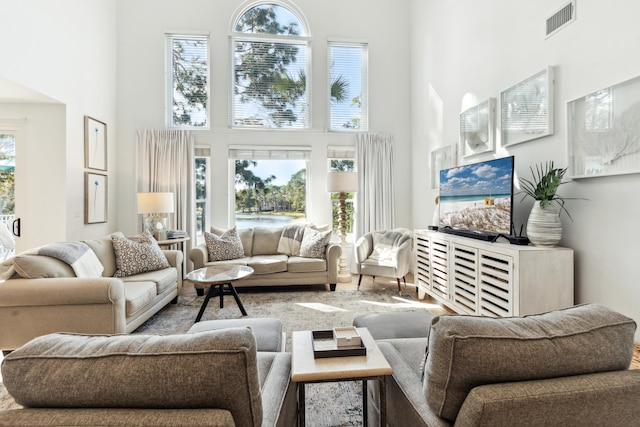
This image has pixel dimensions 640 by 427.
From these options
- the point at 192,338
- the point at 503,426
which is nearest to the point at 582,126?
the point at 503,426

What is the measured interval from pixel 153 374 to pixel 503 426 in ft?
2.81

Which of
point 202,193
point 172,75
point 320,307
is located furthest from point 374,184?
point 172,75

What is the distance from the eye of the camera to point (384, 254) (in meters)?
4.20

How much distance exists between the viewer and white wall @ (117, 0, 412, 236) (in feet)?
15.9

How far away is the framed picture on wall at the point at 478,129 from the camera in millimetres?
3229

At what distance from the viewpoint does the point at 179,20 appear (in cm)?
489

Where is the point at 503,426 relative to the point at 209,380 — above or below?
below

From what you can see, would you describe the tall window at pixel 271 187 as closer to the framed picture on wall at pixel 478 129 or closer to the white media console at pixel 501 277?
the framed picture on wall at pixel 478 129

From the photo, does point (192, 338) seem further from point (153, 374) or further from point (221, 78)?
point (221, 78)

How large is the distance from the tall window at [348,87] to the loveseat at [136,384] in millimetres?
4793

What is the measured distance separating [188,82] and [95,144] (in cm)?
166

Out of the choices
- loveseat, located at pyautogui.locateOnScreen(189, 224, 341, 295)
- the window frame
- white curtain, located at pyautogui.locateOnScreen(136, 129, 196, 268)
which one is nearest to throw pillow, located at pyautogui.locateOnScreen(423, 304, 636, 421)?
loveseat, located at pyautogui.locateOnScreen(189, 224, 341, 295)

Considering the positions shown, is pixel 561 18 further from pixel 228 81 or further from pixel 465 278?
pixel 228 81

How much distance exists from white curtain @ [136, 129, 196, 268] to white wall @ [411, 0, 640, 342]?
3841mm
